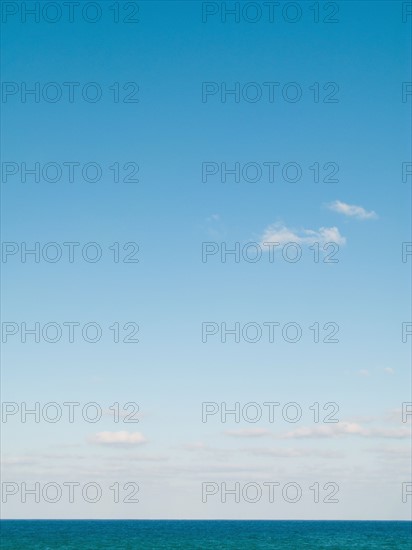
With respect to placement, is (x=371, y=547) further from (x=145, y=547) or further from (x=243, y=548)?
(x=145, y=547)

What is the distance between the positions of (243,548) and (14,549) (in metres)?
19.8

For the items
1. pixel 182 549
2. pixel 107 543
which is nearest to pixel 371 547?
pixel 182 549

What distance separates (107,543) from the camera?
255 ft

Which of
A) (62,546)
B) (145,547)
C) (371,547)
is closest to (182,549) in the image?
(145,547)

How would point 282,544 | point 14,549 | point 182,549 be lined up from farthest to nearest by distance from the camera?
point 282,544, point 182,549, point 14,549

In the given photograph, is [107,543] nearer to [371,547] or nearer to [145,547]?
[145,547]

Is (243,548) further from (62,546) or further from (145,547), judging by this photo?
(62,546)

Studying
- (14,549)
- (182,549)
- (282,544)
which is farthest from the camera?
(282,544)

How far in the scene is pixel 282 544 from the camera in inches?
3054

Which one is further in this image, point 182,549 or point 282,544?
point 282,544

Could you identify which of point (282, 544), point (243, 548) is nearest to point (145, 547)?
point (243, 548)

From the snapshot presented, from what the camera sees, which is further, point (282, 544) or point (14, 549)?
point (282, 544)

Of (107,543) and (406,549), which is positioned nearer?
(406,549)

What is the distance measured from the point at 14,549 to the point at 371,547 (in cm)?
3166
